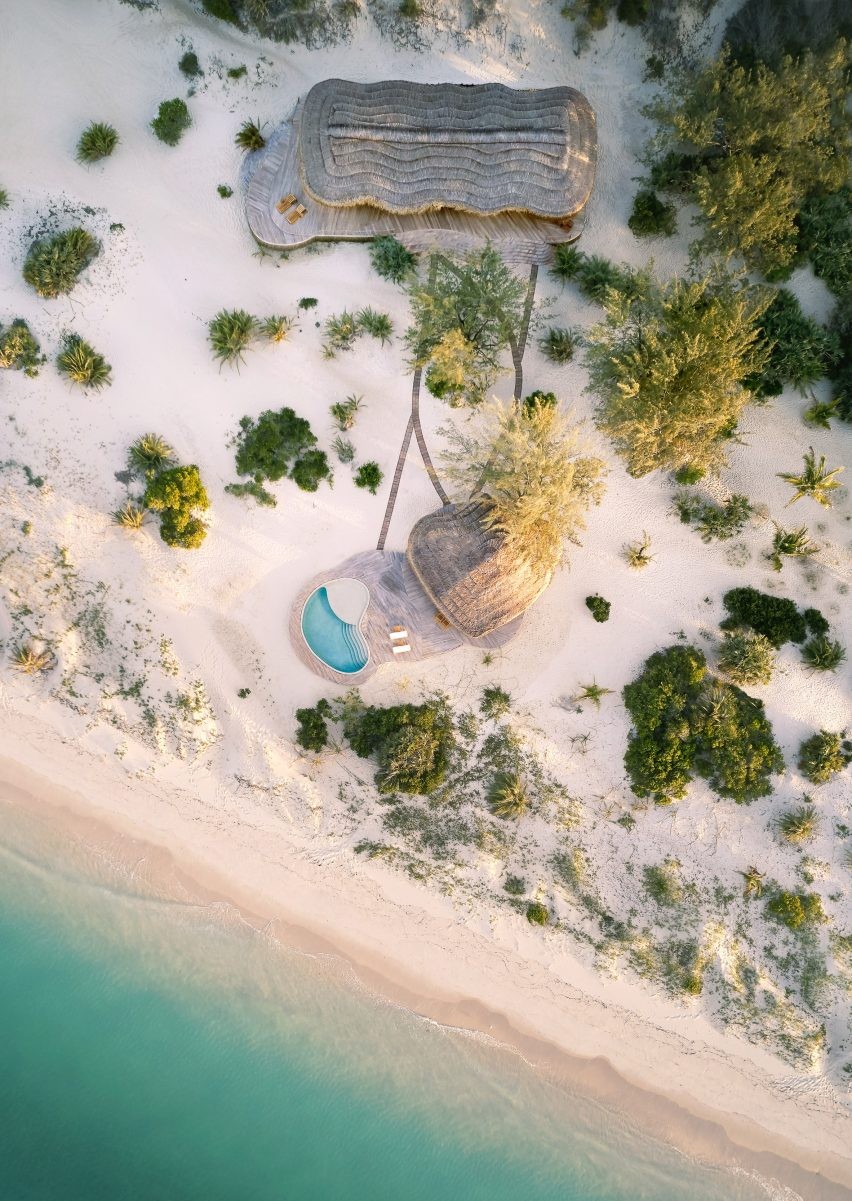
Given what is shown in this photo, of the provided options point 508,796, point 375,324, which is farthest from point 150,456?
point 508,796

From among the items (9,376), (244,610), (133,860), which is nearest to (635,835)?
(244,610)

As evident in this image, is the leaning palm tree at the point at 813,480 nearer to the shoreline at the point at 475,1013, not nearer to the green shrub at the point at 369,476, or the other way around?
the green shrub at the point at 369,476

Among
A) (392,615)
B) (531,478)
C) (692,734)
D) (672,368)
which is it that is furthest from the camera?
(392,615)

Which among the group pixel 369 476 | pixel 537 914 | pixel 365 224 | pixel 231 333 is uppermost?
pixel 365 224

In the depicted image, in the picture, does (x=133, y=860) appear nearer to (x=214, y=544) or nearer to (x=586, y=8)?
(x=214, y=544)

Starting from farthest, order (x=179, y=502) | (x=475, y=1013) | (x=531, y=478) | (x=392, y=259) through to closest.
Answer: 1. (x=475, y=1013)
2. (x=179, y=502)
3. (x=392, y=259)
4. (x=531, y=478)

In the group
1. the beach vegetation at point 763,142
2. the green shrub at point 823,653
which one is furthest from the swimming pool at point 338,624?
the beach vegetation at point 763,142

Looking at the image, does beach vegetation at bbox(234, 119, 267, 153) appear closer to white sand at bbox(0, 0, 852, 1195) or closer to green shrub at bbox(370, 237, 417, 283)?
white sand at bbox(0, 0, 852, 1195)

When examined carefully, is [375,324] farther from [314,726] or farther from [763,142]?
[314,726]
